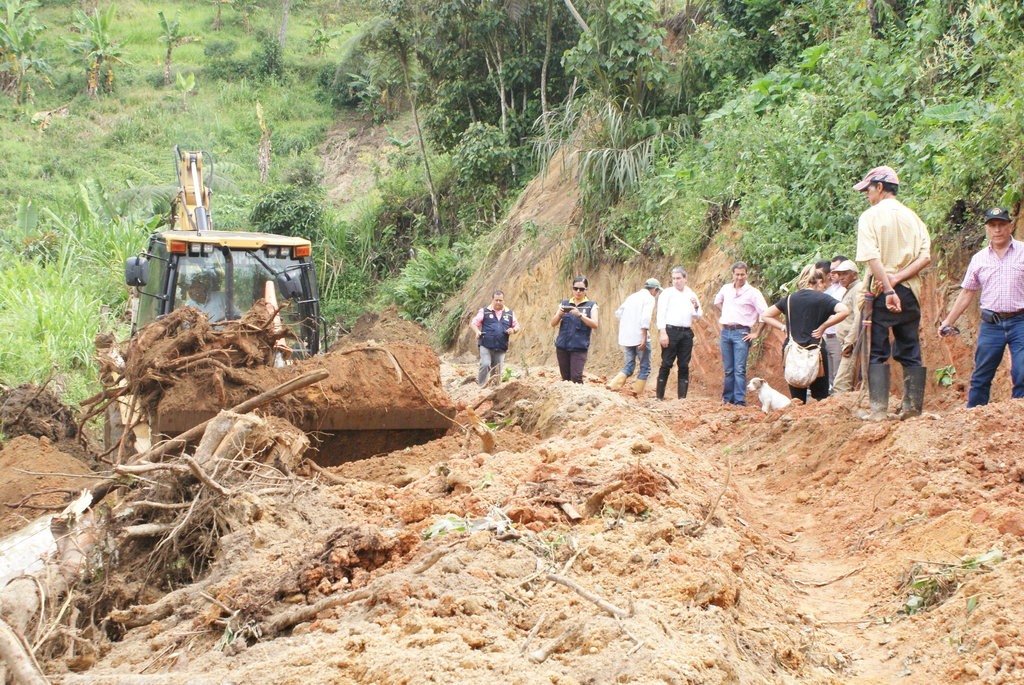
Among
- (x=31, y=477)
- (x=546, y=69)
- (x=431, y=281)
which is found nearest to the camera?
(x=31, y=477)

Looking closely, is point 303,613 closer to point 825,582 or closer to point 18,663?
point 18,663

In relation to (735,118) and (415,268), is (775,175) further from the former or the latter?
(415,268)

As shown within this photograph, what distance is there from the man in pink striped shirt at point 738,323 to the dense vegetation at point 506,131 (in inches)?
54.3

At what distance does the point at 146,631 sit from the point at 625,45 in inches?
656

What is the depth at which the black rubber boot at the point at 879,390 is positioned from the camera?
308 inches

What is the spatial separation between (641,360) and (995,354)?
580 cm

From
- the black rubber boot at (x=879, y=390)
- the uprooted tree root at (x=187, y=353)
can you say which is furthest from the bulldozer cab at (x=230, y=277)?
the black rubber boot at (x=879, y=390)

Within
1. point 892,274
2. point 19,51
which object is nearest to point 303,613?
point 892,274

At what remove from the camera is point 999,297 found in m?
7.44

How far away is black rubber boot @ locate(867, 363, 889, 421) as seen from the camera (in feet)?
25.7

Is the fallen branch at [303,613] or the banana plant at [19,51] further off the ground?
the banana plant at [19,51]

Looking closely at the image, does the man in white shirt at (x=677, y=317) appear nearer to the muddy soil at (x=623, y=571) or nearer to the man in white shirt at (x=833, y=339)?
the man in white shirt at (x=833, y=339)

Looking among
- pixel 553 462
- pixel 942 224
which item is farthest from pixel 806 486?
pixel 942 224

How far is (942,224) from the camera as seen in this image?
10.3m
